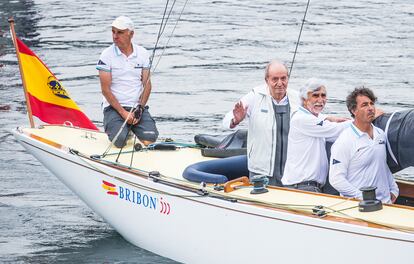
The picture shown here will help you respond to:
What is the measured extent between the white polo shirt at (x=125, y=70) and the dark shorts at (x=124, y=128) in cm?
12

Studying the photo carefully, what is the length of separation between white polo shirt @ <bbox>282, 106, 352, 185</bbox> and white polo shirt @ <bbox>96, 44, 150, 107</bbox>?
2.19m

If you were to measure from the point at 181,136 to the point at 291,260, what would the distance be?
6.90 meters

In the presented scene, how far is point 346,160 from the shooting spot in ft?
22.4

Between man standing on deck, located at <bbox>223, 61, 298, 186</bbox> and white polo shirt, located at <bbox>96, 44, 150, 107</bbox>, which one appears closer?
man standing on deck, located at <bbox>223, 61, 298, 186</bbox>

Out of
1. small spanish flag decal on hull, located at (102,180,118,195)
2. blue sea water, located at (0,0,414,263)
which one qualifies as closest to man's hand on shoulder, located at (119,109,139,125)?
small spanish flag decal on hull, located at (102,180,118,195)

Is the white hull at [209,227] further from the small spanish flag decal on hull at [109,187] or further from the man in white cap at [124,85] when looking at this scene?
the man in white cap at [124,85]

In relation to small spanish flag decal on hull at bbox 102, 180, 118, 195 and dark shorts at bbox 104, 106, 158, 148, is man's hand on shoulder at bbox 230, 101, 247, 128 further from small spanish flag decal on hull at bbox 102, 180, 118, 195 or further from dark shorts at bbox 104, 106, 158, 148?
dark shorts at bbox 104, 106, 158, 148

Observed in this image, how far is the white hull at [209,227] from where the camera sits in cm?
639

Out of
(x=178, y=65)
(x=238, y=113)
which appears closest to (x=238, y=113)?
(x=238, y=113)

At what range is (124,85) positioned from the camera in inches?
356

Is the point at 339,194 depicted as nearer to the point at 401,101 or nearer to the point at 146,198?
the point at 146,198

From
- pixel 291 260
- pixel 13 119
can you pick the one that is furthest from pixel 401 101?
pixel 291 260

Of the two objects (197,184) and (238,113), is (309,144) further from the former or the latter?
(197,184)

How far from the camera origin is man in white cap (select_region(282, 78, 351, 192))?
23.1 feet
